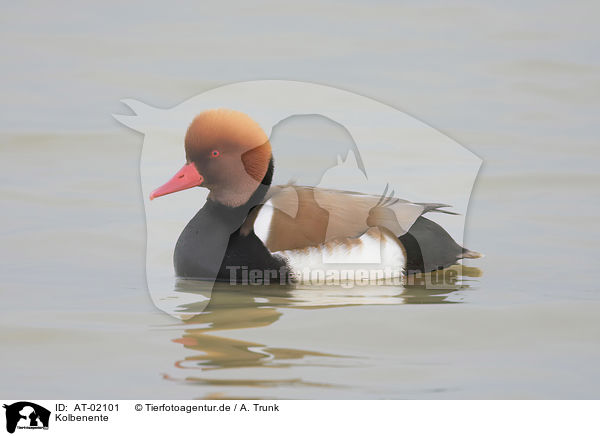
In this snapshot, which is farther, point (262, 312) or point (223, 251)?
point (223, 251)

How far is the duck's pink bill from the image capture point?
5.68 m

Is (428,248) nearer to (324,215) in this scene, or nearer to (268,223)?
(324,215)

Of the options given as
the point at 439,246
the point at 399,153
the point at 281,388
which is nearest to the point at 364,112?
the point at 439,246

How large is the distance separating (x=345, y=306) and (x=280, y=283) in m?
0.51

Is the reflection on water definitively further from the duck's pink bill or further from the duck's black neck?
the duck's pink bill

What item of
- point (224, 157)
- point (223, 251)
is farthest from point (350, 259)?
point (224, 157)

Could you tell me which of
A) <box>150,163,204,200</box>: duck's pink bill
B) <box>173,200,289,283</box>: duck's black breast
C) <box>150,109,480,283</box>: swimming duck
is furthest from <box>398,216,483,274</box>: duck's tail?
<box>150,163,204,200</box>: duck's pink bill

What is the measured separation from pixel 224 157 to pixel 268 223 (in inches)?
17.5

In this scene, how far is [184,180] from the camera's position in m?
5.75

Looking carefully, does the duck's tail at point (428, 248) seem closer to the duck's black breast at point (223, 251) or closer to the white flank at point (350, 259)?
the white flank at point (350, 259)

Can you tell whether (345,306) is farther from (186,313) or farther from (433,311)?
(186,313)

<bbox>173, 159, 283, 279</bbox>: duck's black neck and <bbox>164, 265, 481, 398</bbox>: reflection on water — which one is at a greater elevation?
<bbox>173, 159, 283, 279</bbox>: duck's black neck

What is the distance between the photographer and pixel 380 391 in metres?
4.33

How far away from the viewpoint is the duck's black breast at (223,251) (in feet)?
18.6
